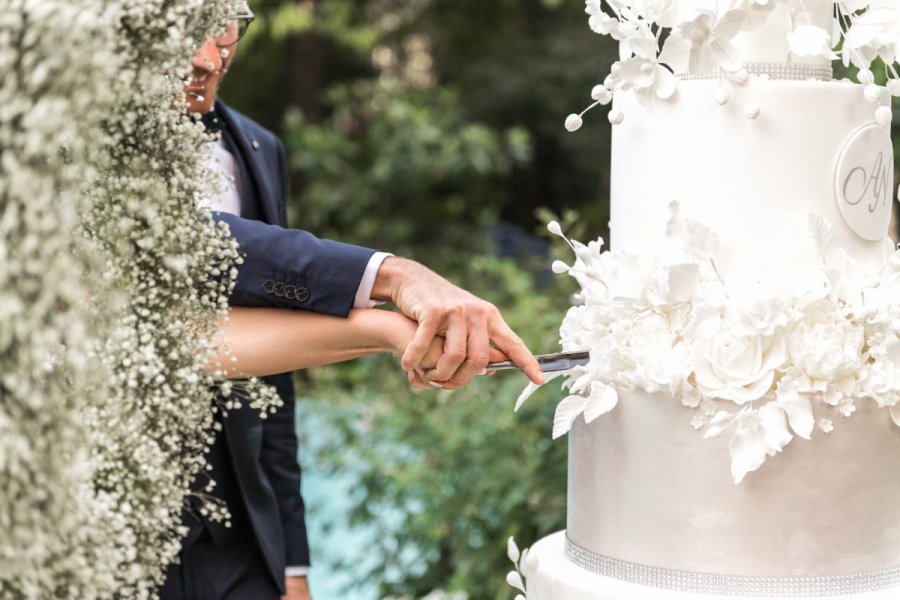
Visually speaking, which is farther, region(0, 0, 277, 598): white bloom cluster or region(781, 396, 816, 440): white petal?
region(781, 396, 816, 440): white petal

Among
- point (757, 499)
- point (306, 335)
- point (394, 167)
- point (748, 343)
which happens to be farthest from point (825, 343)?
point (394, 167)

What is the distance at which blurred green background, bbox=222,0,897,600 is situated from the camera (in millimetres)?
3902

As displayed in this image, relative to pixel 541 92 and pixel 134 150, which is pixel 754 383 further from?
pixel 541 92

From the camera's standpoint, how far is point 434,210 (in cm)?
856

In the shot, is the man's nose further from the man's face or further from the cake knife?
the cake knife

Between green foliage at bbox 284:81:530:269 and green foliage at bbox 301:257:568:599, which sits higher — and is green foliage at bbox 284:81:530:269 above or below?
above

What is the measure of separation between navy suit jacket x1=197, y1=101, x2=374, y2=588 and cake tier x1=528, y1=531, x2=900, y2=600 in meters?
0.55

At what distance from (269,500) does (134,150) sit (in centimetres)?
104

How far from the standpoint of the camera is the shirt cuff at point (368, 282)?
1606 millimetres

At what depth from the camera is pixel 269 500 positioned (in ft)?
7.18

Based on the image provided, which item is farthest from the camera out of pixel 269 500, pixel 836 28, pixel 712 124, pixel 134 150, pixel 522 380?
pixel 522 380

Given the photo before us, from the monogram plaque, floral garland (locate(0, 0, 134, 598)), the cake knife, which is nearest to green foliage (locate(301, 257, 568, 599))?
the cake knife

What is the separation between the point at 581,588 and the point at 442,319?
20.1 inches

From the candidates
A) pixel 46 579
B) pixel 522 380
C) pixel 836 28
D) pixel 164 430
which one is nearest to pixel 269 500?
pixel 164 430
